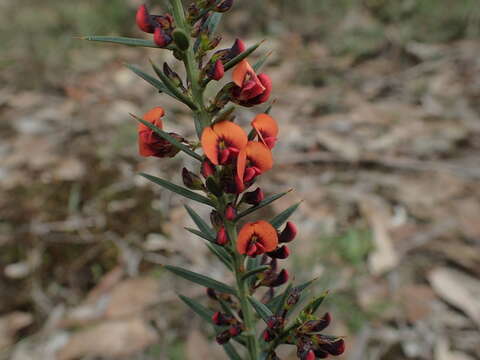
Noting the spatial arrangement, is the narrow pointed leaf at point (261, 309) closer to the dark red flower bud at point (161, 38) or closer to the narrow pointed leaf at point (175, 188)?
the narrow pointed leaf at point (175, 188)

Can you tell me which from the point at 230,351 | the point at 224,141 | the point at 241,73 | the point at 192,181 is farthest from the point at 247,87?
the point at 230,351

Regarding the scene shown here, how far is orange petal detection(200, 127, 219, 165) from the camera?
2.71ft

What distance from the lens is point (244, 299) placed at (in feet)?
3.37

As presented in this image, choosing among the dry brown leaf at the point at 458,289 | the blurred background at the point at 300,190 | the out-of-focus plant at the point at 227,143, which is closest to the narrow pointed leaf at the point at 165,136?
the out-of-focus plant at the point at 227,143

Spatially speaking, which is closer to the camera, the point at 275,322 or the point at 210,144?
the point at 210,144

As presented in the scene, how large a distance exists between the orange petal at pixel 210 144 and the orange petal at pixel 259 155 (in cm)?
7

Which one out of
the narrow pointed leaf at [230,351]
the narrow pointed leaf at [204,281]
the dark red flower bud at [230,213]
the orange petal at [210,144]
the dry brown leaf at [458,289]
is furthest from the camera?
the dry brown leaf at [458,289]

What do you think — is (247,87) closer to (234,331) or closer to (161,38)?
(161,38)

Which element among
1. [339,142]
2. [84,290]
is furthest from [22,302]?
[339,142]

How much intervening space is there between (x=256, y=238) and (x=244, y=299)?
187 mm

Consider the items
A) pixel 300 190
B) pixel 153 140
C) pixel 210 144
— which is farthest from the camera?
pixel 300 190

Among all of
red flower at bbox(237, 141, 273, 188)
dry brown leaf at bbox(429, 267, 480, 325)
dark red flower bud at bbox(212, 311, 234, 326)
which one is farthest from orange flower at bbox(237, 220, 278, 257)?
dry brown leaf at bbox(429, 267, 480, 325)

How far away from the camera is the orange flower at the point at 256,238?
913 millimetres

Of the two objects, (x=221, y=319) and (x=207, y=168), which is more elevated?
(x=207, y=168)
